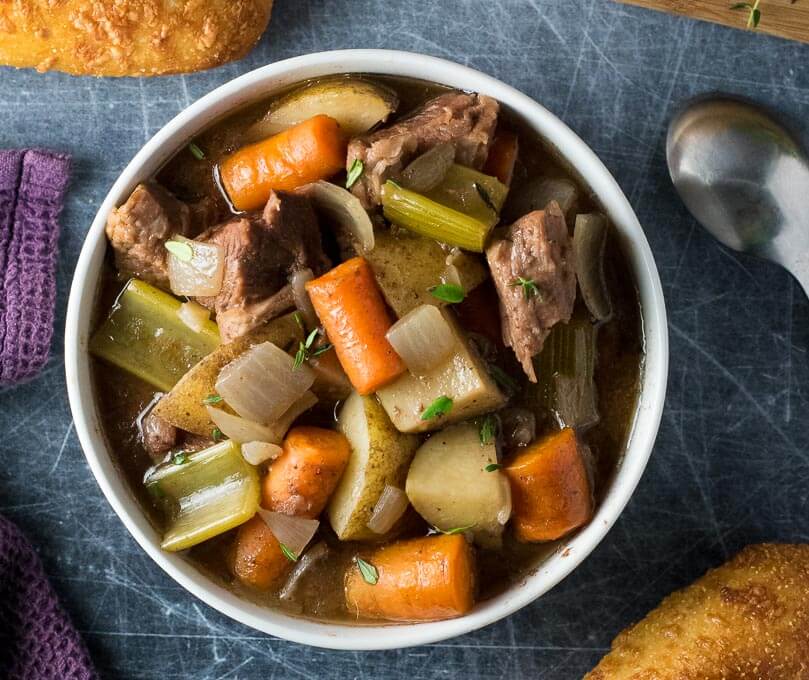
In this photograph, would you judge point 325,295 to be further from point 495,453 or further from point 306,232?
point 495,453

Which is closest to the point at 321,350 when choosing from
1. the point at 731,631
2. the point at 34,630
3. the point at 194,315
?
the point at 194,315

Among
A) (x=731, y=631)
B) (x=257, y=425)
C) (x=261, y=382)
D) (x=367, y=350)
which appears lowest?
(x=731, y=631)

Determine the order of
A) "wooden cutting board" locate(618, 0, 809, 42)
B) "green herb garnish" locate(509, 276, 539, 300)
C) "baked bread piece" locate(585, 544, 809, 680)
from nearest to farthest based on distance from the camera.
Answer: "green herb garnish" locate(509, 276, 539, 300), "baked bread piece" locate(585, 544, 809, 680), "wooden cutting board" locate(618, 0, 809, 42)

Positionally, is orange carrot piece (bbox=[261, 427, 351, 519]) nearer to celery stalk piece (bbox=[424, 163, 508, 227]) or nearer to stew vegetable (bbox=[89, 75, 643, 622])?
stew vegetable (bbox=[89, 75, 643, 622])

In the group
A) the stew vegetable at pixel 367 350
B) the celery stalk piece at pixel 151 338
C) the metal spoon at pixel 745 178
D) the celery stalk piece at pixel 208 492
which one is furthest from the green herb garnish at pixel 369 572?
the metal spoon at pixel 745 178

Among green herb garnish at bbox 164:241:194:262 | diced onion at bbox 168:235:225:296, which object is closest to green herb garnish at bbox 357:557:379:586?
diced onion at bbox 168:235:225:296

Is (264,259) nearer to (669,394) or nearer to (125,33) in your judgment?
(125,33)
